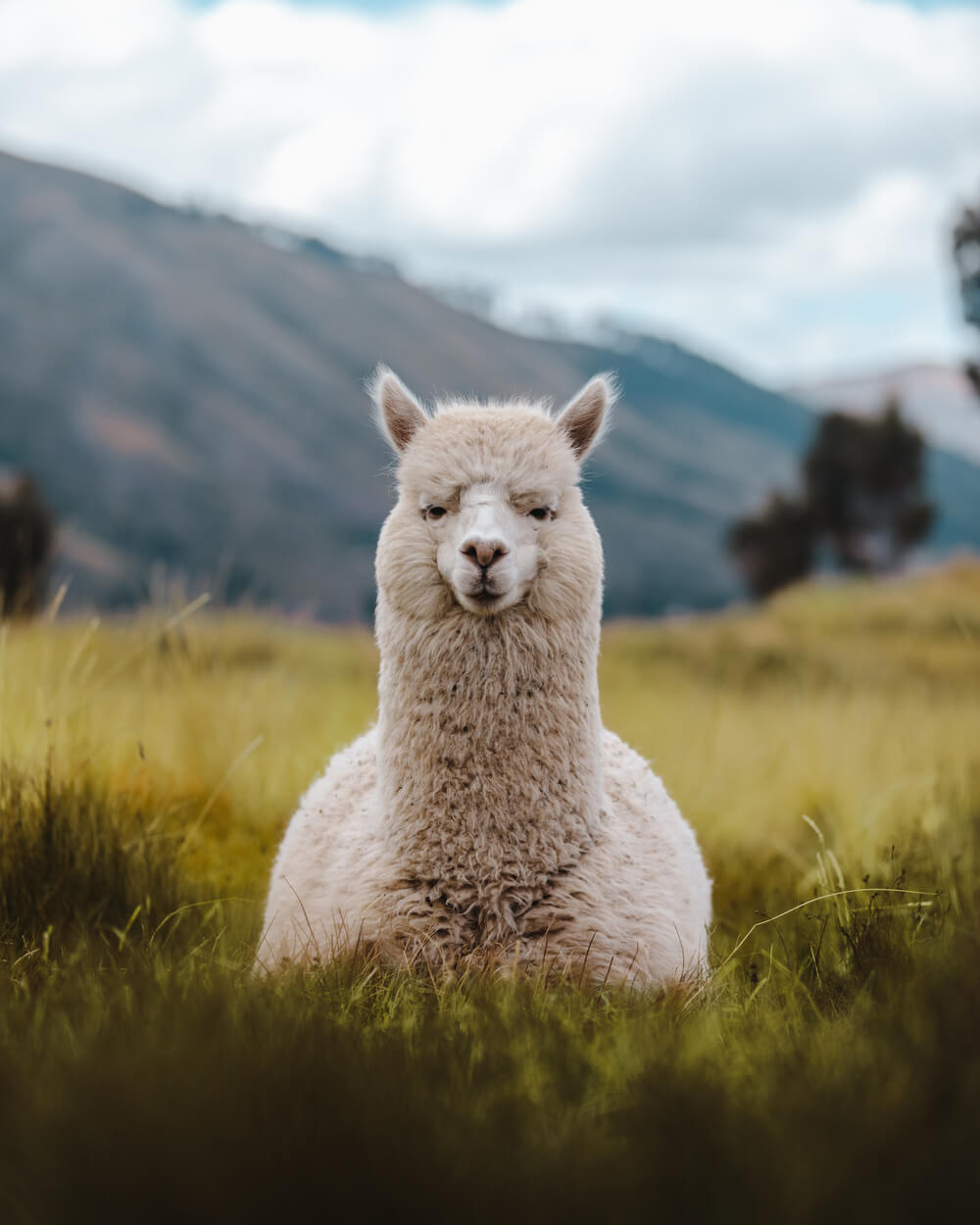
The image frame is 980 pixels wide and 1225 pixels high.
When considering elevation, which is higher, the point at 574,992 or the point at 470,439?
the point at 470,439

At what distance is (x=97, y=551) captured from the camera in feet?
402

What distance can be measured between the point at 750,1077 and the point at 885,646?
14414mm

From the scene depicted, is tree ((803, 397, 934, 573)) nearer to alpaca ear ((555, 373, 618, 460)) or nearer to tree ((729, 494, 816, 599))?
tree ((729, 494, 816, 599))

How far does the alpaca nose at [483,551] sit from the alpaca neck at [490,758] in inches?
11.8

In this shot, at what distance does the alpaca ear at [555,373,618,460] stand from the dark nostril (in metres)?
0.74

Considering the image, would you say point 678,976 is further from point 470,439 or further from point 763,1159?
point 470,439

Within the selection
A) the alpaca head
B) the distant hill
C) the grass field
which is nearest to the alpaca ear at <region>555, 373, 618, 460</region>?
the alpaca head

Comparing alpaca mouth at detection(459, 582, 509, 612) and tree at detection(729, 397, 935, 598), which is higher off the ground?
tree at detection(729, 397, 935, 598)

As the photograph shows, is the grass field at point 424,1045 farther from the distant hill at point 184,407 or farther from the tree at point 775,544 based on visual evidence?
the distant hill at point 184,407

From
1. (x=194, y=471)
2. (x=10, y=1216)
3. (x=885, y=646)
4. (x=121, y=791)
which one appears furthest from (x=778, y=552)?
(x=194, y=471)

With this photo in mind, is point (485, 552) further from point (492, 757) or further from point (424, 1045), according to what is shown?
point (424, 1045)

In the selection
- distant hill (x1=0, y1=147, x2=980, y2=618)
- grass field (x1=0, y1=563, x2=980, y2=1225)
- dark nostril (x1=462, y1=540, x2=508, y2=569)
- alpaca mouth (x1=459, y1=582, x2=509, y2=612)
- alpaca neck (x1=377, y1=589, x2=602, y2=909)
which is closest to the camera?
grass field (x1=0, y1=563, x2=980, y2=1225)

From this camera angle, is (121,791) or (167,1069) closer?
(167,1069)

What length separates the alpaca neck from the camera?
11.0 feet
